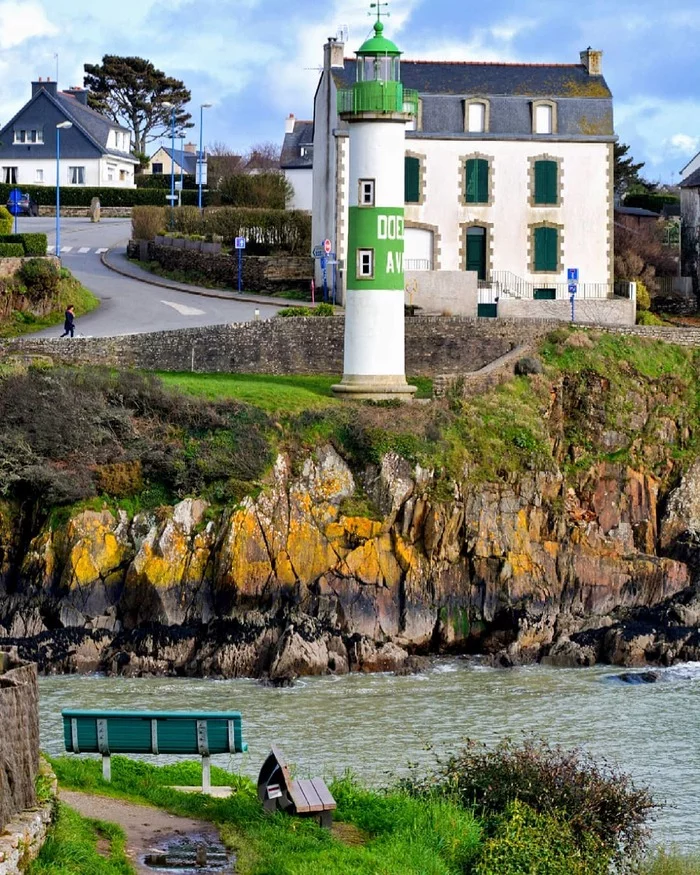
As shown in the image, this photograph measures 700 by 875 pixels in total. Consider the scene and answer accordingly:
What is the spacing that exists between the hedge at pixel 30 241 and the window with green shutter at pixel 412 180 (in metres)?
8.52

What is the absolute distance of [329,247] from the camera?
40.1m

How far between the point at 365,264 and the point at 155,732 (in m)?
18.0

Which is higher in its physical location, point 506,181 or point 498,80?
point 498,80

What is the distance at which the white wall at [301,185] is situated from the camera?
2361 inches

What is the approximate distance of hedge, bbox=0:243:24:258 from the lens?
38375 millimetres

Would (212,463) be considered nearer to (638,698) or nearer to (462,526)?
(462,526)

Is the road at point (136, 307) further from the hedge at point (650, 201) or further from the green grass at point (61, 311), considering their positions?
the hedge at point (650, 201)

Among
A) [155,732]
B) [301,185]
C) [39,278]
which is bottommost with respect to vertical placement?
[155,732]

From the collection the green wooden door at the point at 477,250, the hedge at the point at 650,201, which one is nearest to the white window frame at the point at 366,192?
the green wooden door at the point at 477,250

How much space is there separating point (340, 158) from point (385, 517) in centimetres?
1379

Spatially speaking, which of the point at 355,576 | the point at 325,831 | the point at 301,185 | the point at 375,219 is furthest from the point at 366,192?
the point at 301,185

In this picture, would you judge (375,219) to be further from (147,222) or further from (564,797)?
(147,222)

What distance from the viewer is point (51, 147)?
67.4 m

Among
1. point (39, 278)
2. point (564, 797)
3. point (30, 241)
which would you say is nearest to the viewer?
point (564, 797)
